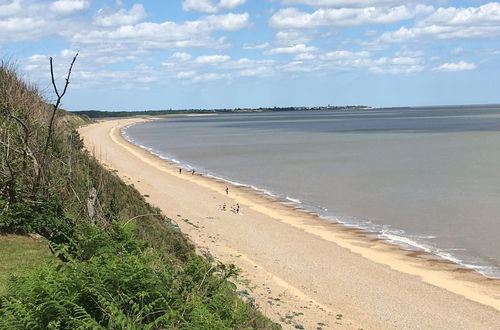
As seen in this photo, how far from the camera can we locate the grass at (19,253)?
33.4ft

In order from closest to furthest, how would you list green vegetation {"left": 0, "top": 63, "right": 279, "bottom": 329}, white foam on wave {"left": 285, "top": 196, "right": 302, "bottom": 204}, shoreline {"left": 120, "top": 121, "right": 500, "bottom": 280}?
green vegetation {"left": 0, "top": 63, "right": 279, "bottom": 329}
shoreline {"left": 120, "top": 121, "right": 500, "bottom": 280}
white foam on wave {"left": 285, "top": 196, "right": 302, "bottom": 204}

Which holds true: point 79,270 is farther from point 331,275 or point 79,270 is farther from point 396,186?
point 396,186

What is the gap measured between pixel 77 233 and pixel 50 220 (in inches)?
53.0

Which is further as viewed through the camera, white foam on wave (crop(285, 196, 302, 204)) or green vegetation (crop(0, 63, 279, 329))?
white foam on wave (crop(285, 196, 302, 204))

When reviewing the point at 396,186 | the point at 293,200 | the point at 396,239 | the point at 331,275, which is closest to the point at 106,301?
the point at 331,275

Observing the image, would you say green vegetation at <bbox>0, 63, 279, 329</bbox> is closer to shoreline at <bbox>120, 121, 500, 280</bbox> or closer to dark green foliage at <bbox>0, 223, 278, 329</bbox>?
dark green foliage at <bbox>0, 223, 278, 329</bbox>

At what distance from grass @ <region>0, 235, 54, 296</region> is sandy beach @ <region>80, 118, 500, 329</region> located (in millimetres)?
6116

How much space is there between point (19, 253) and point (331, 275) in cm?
1204

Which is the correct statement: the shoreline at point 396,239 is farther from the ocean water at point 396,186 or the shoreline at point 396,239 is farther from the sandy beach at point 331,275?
the sandy beach at point 331,275

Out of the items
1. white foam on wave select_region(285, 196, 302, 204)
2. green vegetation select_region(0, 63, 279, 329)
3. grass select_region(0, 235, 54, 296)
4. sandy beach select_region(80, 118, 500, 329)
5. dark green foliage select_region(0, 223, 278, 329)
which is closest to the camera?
dark green foliage select_region(0, 223, 278, 329)

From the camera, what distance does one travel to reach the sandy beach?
15438 mm

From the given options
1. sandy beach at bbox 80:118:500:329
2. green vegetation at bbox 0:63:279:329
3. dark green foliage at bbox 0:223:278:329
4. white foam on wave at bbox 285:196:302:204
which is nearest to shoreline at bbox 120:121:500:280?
white foam on wave at bbox 285:196:302:204

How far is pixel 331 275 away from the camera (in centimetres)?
1964

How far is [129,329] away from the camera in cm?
611
